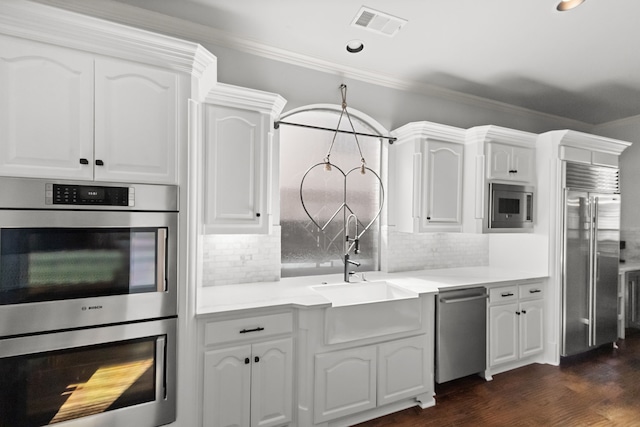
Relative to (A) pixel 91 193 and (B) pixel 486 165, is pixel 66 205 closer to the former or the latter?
(A) pixel 91 193

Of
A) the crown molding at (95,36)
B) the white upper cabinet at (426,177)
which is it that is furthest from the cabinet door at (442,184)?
the crown molding at (95,36)

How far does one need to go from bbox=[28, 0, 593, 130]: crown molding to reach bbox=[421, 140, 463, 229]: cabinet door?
0.70 m

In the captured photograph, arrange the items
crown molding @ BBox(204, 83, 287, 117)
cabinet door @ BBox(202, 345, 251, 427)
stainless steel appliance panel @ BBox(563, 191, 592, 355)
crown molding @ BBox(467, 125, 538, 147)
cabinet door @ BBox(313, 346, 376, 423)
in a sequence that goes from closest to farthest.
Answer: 1. cabinet door @ BBox(202, 345, 251, 427)
2. cabinet door @ BBox(313, 346, 376, 423)
3. crown molding @ BBox(204, 83, 287, 117)
4. crown molding @ BBox(467, 125, 538, 147)
5. stainless steel appliance panel @ BBox(563, 191, 592, 355)

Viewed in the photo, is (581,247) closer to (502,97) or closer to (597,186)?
(597,186)

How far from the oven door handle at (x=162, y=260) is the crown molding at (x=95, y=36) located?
897 millimetres

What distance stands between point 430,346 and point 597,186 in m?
2.62

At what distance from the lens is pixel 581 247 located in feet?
11.0

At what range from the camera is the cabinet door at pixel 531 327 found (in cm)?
311

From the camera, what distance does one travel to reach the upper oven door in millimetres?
1475

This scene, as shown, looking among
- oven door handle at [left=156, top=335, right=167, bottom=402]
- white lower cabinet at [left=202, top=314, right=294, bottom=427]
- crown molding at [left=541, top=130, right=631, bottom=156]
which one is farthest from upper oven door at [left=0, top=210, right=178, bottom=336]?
crown molding at [left=541, top=130, right=631, bottom=156]

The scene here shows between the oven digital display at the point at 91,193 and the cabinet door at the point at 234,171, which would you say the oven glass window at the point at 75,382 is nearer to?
the oven digital display at the point at 91,193

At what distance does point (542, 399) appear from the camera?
263 centimetres

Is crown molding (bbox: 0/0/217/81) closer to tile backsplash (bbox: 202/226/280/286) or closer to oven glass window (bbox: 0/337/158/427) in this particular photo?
tile backsplash (bbox: 202/226/280/286)

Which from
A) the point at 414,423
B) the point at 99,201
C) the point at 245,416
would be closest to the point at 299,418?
the point at 245,416
